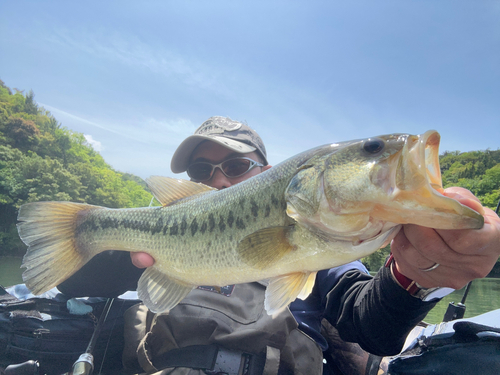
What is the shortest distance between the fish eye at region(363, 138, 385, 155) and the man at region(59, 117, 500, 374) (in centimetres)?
32

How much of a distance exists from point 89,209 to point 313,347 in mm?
2026

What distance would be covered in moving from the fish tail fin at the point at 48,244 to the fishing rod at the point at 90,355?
591 millimetres

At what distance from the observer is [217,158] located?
3.37 m

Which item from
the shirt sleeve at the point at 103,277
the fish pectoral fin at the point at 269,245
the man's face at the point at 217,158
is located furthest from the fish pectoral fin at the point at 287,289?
the man's face at the point at 217,158

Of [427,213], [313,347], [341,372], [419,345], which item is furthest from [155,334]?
[427,213]

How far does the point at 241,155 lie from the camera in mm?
3354

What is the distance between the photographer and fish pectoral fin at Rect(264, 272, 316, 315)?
139 cm

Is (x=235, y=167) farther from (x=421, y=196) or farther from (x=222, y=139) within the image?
(x=421, y=196)

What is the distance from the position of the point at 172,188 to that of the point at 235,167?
1.25m

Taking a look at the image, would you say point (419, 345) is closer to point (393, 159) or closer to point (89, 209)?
point (393, 159)

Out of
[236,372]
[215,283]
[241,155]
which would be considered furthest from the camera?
[241,155]

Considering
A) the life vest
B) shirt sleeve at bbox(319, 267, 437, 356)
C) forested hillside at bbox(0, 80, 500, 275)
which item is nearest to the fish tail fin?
the life vest

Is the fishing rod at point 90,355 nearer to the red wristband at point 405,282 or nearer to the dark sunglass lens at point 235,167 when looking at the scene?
the dark sunglass lens at point 235,167

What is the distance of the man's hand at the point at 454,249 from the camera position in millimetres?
990
